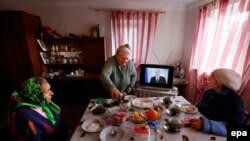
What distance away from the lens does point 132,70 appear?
6.91 ft

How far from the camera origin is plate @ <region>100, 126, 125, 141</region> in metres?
1.01

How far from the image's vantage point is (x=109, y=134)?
41.3 inches

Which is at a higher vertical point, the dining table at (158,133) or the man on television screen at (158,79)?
the man on television screen at (158,79)

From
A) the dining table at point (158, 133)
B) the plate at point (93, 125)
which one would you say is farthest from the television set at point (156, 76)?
the plate at point (93, 125)

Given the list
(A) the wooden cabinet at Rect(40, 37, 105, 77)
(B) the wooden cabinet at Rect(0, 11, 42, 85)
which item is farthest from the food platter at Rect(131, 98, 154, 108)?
(B) the wooden cabinet at Rect(0, 11, 42, 85)

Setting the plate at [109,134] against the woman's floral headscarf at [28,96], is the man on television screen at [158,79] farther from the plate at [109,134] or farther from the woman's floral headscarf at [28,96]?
the woman's floral headscarf at [28,96]

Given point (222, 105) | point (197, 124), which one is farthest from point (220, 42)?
point (197, 124)

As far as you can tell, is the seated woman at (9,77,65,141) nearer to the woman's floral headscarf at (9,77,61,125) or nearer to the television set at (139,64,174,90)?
the woman's floral headscarf at (9,77,61,125)

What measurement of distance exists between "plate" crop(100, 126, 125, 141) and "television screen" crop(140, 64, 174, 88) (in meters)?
1.56

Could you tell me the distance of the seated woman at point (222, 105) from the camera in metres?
1.07

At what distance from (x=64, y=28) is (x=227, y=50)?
3.06 metres

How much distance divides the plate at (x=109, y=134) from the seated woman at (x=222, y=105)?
580mm

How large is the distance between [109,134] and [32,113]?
1.99 feet

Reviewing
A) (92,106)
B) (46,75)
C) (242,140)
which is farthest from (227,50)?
(46,75)
